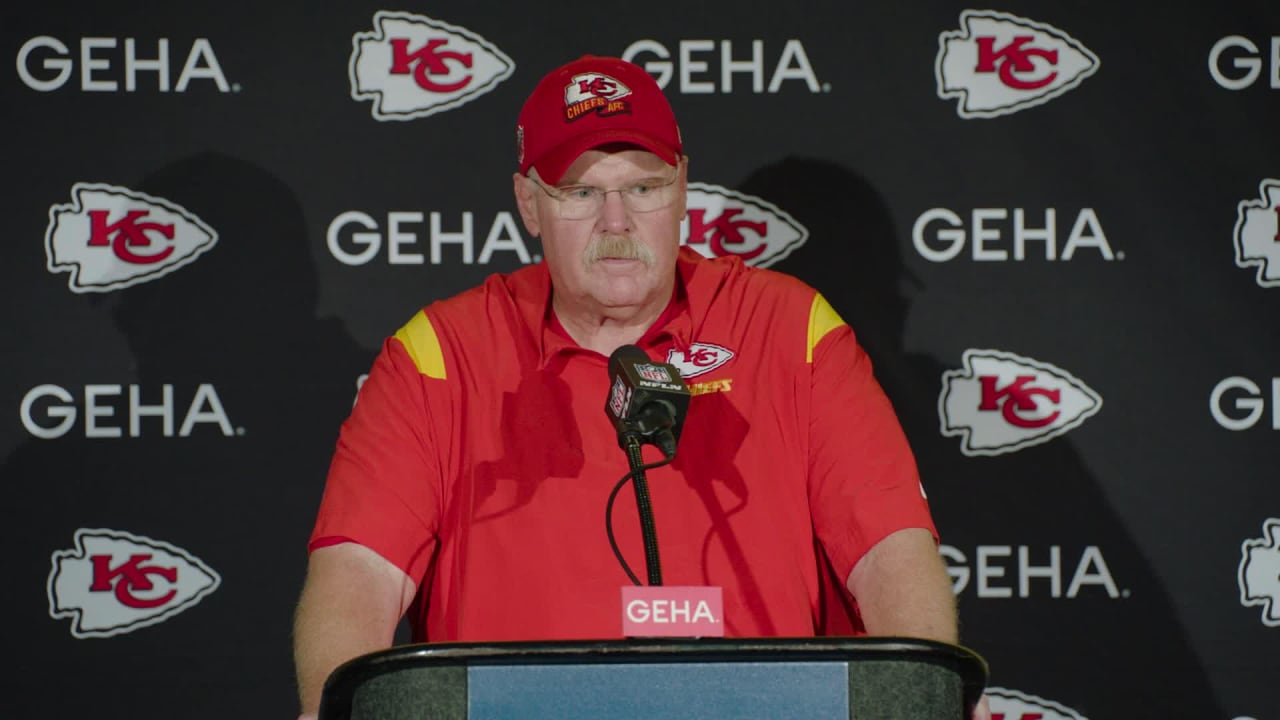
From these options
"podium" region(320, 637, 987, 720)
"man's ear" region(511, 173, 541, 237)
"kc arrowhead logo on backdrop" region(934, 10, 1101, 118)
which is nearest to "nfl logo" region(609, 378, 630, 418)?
"podium" region(320, 637, 987, 720)

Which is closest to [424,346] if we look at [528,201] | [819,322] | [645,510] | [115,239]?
[528,201]

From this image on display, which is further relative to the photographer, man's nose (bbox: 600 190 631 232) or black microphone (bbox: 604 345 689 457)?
man's nose (bbox: 600 190 631 232)

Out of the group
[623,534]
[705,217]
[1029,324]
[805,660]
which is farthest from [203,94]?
[805,660]

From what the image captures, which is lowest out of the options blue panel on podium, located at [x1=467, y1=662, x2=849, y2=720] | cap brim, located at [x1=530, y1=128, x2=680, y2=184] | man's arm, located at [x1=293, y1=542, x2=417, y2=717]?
man's arm, located at [x1=293, y1=542, x2=417, y2=717]

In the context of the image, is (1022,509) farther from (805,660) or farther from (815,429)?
(805,660)

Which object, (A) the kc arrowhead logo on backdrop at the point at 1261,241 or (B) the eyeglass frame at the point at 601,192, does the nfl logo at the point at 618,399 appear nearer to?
(B) the eyeglass frame at the point at 601,192

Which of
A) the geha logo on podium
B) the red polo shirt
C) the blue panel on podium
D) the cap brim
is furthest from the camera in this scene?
the cap brim

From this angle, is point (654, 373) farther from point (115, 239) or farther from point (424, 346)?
point (115, 239)

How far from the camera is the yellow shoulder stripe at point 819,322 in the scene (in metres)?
1.78

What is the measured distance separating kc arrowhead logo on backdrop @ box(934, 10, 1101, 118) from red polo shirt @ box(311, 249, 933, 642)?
102cm

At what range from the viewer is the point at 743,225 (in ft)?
8.60

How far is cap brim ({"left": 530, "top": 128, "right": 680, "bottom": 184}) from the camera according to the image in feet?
5.67

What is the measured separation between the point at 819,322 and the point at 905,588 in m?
0.46

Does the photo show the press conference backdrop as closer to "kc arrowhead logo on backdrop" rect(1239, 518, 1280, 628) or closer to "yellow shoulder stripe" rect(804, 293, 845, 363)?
"kc arrowhead logo on backdrop" rect(1239, 518, 1280, 628)
